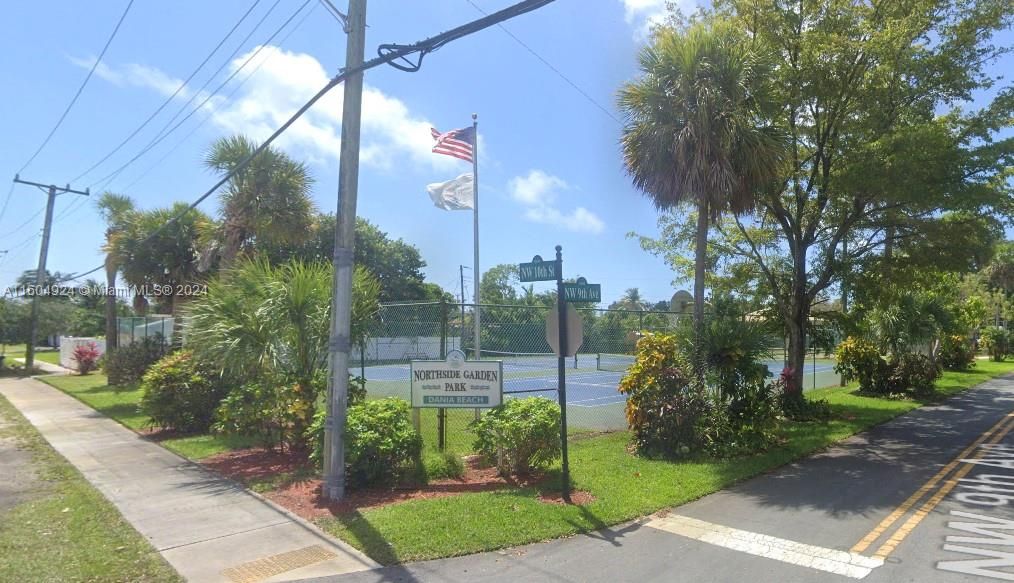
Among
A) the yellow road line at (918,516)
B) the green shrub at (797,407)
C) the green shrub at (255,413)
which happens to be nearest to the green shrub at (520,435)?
the green shrub at (255,413)

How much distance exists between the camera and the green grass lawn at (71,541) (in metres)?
5.66

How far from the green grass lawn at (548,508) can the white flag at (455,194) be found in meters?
9.10

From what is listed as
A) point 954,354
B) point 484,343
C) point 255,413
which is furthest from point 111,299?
point 954,354

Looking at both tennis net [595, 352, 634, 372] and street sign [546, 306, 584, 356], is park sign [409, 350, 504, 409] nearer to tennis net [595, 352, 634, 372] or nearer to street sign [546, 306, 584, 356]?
street sign [546, 306, 584, 356]

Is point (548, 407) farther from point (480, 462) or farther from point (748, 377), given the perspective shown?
point (748, 377)

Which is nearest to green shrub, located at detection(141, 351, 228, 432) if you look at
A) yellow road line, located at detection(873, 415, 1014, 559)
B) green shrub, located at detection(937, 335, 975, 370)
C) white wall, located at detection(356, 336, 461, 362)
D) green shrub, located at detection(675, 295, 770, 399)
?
white wall, located at detection(356, 336, 461, 362)

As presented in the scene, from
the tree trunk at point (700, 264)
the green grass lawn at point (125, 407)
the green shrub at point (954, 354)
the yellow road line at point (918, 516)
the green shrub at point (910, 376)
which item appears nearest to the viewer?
the yellow road line at point (918, 516)

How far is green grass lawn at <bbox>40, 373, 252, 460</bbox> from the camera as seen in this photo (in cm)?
1159

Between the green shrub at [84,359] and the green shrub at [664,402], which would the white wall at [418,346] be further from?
the green shrub at [84,359]

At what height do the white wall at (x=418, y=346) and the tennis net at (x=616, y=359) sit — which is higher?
the white wall at (x=418, y=346)

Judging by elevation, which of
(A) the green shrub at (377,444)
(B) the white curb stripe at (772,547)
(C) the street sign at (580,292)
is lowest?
(B) the white curb stripe at (772,547)

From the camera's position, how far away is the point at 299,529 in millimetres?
6988

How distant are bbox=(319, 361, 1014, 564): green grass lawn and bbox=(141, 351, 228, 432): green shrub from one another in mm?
6980

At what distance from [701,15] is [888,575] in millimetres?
13289
